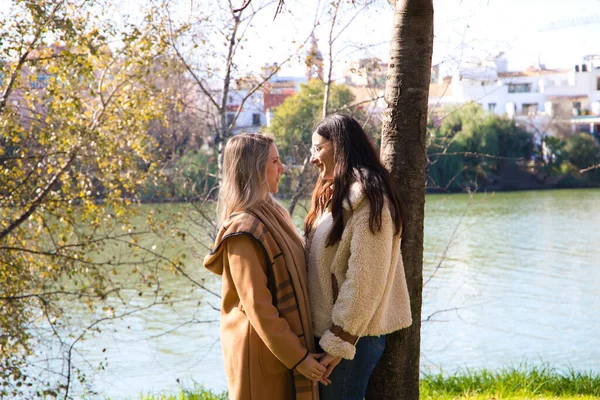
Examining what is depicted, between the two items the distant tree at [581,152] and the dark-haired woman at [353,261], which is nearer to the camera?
the dark-haired woman at [353,261]

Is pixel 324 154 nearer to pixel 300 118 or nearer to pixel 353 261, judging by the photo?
pixel 353 261

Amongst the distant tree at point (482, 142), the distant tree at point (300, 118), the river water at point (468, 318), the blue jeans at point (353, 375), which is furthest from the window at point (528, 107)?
the blue jeans at point (353, 375)

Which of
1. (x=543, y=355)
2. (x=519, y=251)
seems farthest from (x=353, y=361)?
(x=519, y=251)

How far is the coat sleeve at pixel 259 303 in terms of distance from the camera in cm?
229

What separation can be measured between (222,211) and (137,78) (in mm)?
4516

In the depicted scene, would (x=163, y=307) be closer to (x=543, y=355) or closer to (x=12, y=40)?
(x=543, y=355)

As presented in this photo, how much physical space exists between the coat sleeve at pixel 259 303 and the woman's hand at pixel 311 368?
17mm

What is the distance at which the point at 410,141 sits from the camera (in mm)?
2980

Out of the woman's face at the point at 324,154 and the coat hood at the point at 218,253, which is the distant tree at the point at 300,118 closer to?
the woman's face at the point at 324,154

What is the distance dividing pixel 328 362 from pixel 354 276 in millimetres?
285

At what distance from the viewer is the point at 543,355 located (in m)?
9.52

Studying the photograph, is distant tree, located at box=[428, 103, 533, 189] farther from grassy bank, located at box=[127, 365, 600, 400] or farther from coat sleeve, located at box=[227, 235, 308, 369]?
coat sleeve, located at box=[227, 235, 308, 369]

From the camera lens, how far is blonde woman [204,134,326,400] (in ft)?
7.58

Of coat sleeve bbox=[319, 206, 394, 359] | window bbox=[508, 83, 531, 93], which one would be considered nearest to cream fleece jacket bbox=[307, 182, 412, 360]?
coat sleeve bbox=[319, 206, 394, 359]
